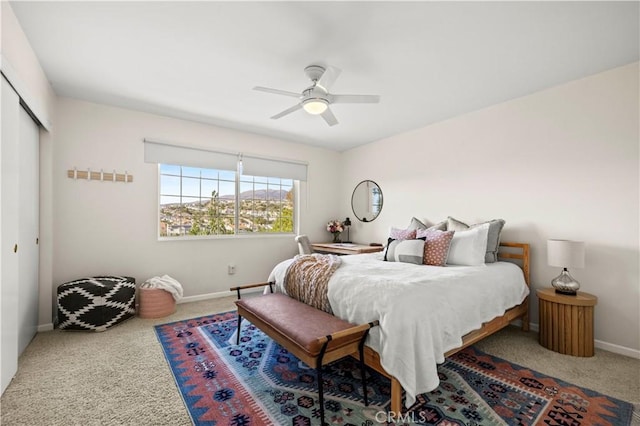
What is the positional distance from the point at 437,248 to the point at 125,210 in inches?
145

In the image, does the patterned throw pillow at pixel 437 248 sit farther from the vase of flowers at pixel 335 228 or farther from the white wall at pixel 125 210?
the white wall at pixel 125 210

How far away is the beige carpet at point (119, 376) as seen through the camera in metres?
1.70

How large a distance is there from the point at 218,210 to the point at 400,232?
2.70 meters

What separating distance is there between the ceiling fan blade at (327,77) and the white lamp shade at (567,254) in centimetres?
243

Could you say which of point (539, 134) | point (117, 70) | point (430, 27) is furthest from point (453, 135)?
point (117, 70)

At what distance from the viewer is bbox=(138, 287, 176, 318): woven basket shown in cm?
331

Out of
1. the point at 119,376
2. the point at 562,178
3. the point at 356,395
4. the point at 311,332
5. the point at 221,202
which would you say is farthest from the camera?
the point at 221,202

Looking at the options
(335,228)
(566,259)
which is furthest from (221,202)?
(566,259)

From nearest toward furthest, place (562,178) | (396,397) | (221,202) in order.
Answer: (396,397) → (562,178) → (221,202)

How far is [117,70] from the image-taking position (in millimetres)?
2643

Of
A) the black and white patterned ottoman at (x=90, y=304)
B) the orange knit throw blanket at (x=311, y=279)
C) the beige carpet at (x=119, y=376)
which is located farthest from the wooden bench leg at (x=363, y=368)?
the black and white patterned ottoman at (x=90, y=304)

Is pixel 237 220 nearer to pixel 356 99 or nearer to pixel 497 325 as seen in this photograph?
pixel 356 99

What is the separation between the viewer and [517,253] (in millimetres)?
3158

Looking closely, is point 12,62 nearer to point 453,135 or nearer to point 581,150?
point 453,135
